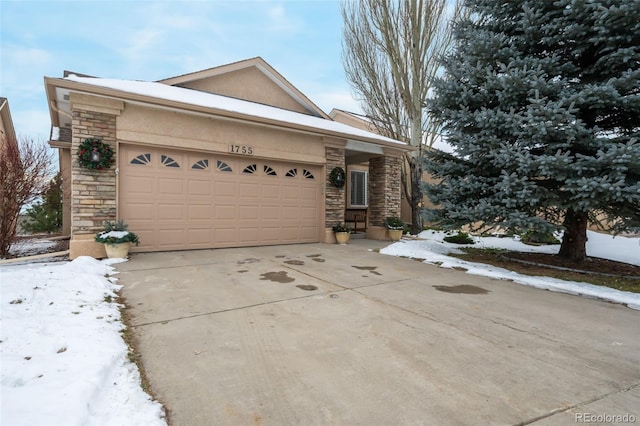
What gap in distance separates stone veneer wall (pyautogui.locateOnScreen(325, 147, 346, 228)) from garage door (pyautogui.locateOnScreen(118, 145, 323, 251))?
0.24m

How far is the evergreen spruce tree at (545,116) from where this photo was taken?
4961 millimetres

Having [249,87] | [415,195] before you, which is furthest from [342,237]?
[249,87]

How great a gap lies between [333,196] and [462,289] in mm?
Result: 5366

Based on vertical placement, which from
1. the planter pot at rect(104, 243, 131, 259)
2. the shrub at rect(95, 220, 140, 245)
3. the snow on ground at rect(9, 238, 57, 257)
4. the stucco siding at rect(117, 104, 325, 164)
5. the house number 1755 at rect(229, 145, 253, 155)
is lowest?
the snow on ground at rect(9, 238, 57, 257)

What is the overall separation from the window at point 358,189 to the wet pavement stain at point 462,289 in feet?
27.4

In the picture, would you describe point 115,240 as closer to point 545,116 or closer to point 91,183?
point 91,183

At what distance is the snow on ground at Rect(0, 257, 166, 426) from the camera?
1742 mm

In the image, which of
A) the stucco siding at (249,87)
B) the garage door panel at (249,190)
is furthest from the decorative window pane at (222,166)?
the stucco siding at (249,87)

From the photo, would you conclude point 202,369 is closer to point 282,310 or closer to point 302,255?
point 282,310

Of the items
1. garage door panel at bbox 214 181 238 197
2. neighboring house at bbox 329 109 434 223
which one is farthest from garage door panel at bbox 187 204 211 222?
neighboring house at bbox 329 109 434 223

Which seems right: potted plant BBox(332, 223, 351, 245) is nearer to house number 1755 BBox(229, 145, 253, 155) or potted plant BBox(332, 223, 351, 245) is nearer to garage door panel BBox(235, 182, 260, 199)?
garage door panel BBox(235, 182, 260, 199)

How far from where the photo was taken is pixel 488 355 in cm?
268

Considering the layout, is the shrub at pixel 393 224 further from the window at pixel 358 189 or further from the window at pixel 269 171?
the window at pixel 269 171

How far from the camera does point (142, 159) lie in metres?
7.07
